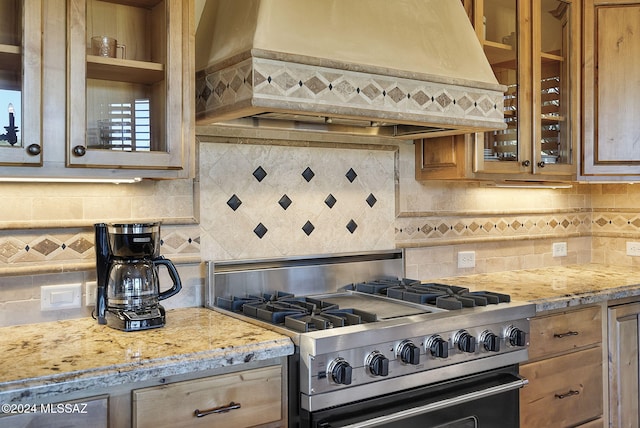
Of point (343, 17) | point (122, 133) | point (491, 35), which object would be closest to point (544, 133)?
point (491, 35)

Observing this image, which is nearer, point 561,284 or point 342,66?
point 342,66

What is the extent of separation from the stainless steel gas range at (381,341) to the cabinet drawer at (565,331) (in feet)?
0.43

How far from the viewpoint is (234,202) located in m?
2.52

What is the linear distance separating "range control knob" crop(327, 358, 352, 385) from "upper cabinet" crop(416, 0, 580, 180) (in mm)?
1279

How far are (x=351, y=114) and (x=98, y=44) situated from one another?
843 millimetres

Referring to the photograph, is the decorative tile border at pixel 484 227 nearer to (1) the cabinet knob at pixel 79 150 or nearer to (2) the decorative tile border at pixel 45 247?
(2) the decorative tile border at pixel 45 247

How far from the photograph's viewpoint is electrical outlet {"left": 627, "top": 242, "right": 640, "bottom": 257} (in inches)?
143

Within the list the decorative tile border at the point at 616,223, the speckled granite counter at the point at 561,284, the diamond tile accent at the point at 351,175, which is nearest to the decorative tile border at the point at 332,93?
the diamond tile accent at the point at 351,175

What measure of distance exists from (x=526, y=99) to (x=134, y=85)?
1.85 m

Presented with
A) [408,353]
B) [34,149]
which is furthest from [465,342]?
[34,149]

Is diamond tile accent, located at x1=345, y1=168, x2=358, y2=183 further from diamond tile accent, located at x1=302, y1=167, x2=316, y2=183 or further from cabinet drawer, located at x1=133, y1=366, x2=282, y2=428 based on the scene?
cabinet drawer, located at x1=133, y1=366, x2=282, y2=428

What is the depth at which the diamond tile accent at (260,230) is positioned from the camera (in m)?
2.58

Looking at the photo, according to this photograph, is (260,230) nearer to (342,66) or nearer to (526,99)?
(342,66)

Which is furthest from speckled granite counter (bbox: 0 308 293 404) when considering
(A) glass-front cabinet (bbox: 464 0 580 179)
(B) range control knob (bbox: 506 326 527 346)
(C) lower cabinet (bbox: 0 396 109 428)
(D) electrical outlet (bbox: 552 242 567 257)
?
(D) electrical outlet (bbox: 552 242 567 257)
